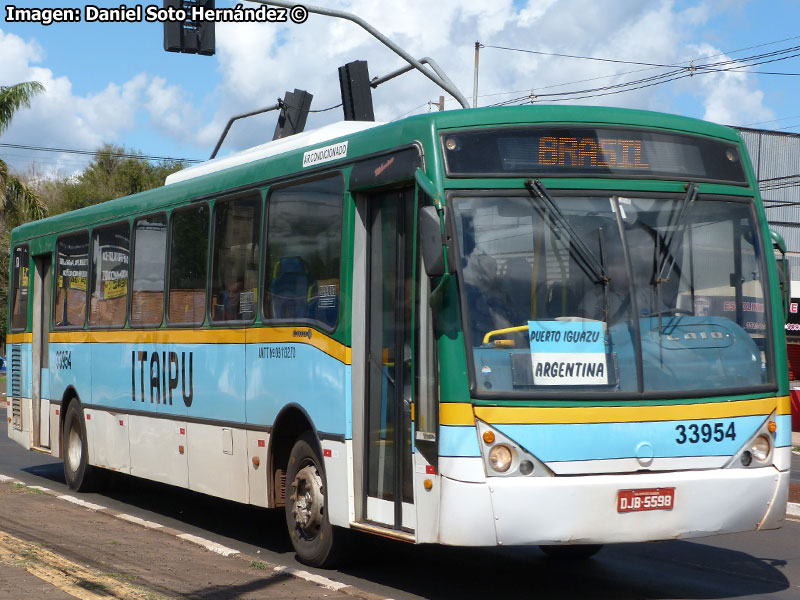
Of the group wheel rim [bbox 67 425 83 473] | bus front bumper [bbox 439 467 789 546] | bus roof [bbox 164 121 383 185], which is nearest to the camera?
bus front bumper [bbox 439 467 789 546]

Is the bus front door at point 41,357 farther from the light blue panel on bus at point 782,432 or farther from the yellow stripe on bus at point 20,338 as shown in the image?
the light blue panel on bus at point 782,432

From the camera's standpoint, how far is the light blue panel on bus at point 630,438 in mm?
7234

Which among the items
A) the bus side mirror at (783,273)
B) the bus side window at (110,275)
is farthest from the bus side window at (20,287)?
the bus side mirror at (783,273)

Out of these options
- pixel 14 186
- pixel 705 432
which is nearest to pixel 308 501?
pixel 705 432

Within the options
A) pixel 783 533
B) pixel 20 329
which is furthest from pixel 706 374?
pixel 20 329

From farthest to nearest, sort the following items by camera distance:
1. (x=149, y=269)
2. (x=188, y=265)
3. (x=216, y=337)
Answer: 1. (x=149, y=269)
2. (x=188, y=265)
3. (x=216, y=337)

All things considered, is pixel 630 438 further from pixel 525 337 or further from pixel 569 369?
pixel 525 337

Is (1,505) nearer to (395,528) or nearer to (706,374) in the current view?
(395,528)

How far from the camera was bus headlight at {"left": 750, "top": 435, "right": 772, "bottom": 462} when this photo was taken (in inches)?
304

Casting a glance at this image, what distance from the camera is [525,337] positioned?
739cm

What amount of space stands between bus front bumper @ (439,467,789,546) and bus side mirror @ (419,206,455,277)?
1.27 meters

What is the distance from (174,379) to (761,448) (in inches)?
236

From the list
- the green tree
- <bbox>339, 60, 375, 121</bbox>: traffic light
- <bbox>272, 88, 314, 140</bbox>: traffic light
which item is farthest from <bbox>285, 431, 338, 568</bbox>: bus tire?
the green tree

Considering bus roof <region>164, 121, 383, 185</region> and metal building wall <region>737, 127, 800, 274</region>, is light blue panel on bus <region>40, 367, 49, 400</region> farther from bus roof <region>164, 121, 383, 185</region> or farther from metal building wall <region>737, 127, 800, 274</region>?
metal building wall <region>737, 127, 800, 274</region>
